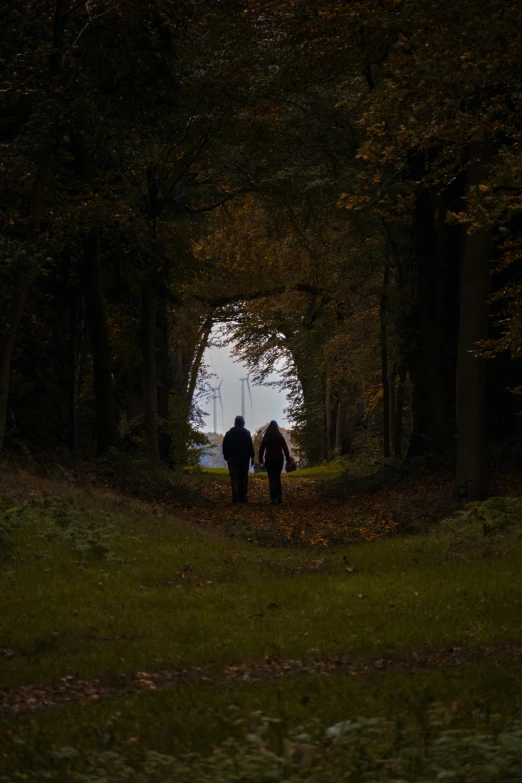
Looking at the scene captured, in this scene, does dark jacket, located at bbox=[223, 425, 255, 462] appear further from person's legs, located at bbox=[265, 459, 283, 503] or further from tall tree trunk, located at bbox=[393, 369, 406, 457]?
tall tree trunk, located at bbox=[393, 369, 406, 457]

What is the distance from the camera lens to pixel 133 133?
20.6 m

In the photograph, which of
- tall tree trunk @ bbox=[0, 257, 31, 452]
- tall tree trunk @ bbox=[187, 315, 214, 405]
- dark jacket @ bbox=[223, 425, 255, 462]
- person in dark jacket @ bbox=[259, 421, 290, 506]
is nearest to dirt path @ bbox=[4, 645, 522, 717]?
tall tree trunk @ bbox=[0, 257, 31, 452]

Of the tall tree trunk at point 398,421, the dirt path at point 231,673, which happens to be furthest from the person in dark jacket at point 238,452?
Result: the dirt path at point 231,673

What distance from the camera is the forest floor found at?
221 inches

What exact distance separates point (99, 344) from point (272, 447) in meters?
4.92

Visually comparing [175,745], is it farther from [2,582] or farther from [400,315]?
[400,315]

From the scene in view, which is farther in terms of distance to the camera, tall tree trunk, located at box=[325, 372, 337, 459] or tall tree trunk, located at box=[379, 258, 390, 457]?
tall tree trunk, located at box=[325, 372, 337, 459]

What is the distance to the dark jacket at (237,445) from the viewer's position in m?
23.4

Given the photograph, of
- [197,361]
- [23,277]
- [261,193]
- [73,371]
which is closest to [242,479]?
[73,371]

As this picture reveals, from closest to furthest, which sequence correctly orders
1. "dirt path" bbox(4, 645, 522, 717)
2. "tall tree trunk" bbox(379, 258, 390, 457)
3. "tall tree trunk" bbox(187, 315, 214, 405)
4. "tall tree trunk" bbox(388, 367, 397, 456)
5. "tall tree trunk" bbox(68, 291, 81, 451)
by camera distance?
"dirt path" bbox(4, 645, 522, 717) < "tall tree trunk" bbox(68, 291, 81, 451) < "tall tree trunk" bbox(379, 258, 390, 457) < "tall tree trunk" bbox(388, 367, 397, 456) < "tall tree trunk" bbox(187, 315, 214, 405)

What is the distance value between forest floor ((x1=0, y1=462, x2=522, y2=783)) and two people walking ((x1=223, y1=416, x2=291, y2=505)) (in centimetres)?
674

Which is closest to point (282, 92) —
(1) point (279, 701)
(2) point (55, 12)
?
(2) point (55, 12)

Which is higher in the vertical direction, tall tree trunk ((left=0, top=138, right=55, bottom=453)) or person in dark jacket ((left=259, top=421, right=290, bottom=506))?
tall tree trunk ((left=0, top=138, right=55, bottom=453))

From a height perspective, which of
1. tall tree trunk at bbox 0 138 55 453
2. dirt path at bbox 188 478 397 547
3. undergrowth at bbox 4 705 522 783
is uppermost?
tall tree trunk at bbox 0 138 55 453
